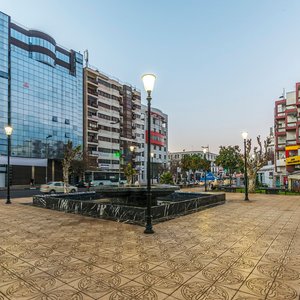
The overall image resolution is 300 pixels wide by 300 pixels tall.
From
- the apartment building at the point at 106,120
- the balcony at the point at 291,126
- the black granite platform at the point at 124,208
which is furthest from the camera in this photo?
the apartment building at the point at 106,120

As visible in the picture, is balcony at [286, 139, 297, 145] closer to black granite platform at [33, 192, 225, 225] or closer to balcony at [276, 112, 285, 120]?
balcony at [276, 112, 285, 120]

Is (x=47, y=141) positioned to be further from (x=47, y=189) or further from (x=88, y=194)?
(x=88, y=194)

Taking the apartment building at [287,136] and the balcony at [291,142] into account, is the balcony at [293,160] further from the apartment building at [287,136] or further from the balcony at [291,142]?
the balcony at [291,142]

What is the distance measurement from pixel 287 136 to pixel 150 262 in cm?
4677

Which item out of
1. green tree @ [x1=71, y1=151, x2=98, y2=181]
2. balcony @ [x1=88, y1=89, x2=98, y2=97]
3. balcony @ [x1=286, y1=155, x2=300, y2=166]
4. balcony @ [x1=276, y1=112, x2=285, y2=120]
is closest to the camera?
balcony @ [x1=286, y1=155, x2=300, y2=166]

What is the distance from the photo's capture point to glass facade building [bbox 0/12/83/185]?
48750 mm

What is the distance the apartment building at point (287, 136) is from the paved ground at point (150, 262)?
35550 millimetres

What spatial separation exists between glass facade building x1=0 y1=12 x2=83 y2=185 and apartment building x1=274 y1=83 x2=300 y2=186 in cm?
4438

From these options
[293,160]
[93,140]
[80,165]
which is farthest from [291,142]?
[93,140]

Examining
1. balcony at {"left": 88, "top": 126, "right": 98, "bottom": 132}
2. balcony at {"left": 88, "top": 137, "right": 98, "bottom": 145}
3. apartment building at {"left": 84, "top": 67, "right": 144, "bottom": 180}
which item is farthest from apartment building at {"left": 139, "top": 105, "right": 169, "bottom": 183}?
balcony at {"left": 88, "top": 137, "right": 98, "bottom": 145}

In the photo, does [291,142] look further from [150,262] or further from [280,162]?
[150,262]

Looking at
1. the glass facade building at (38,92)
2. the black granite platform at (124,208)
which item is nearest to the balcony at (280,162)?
the black granite platform at (124,208)

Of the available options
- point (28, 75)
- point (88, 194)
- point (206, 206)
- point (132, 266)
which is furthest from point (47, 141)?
point (132, 266)

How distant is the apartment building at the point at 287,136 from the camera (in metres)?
40.9
